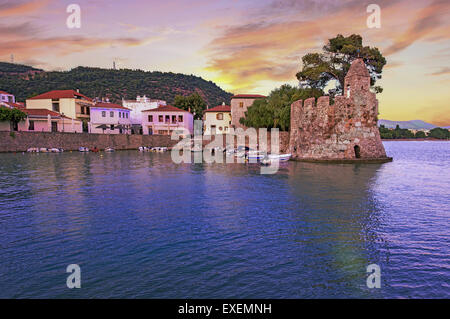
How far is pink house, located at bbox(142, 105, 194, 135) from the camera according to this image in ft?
246

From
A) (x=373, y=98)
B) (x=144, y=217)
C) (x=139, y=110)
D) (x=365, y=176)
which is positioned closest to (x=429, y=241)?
(x=144, y=217)

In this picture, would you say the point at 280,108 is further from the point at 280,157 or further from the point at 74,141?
the point at 74,141

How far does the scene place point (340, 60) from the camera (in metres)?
43.8

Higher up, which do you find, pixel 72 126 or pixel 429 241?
pixel 72 126

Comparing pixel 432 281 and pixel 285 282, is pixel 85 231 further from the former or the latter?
pixel 432 281

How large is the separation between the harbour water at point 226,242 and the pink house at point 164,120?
5642 cm

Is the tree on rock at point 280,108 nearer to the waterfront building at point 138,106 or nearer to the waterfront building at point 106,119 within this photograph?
the waterfront building at point 106,119

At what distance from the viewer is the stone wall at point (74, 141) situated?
55.4 m

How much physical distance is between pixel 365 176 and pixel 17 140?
5764 cm

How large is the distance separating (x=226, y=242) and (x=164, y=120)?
6782 centimetres

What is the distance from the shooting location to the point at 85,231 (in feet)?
37.7

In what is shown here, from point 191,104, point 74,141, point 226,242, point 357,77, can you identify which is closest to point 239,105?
point 191,104

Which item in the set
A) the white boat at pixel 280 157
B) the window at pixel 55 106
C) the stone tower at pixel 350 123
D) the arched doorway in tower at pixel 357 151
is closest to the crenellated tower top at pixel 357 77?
the stone tower at pixel 350 123

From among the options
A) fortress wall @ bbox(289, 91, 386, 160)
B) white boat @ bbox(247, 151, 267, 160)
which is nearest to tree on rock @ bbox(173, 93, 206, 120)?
white boat @ bbox(247, 151, 267, 160)
